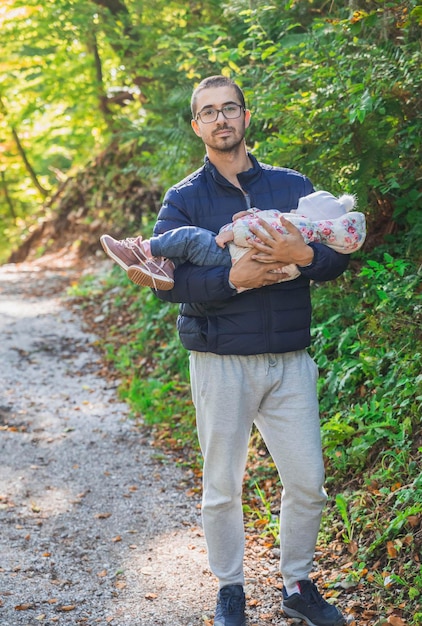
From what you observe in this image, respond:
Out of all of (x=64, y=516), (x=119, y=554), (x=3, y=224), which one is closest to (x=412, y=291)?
(x=119, y=554)

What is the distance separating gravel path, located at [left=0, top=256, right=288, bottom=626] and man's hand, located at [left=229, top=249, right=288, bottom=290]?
168cm

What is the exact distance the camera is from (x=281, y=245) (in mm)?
2871

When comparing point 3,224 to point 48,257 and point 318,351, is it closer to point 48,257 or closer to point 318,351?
point 48,257

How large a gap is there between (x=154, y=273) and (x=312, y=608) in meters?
1.69

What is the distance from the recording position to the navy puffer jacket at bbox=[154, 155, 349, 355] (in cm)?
299

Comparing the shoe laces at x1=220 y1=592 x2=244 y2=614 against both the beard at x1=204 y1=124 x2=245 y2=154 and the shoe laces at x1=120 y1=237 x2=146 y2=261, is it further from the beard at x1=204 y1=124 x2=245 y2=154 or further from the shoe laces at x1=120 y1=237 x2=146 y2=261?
the beard at x1=204 y1=124 x2=245 y2=154

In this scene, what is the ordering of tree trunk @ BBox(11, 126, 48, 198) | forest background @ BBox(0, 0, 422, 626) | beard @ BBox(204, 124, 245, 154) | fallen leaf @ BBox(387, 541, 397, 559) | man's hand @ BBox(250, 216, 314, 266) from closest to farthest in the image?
man's hand @ BBox(250, 216, 314, 266), beard @ BBox(204, 124, 245, 154), fallen leaf @ BBox(387, 541, 397, 559), forest background @ BBox(0, 0, 422, 626), tree trunk @ BBox(11, 126, 48, 198)

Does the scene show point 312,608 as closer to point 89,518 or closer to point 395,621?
point 395,621

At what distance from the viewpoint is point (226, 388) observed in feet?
10.1

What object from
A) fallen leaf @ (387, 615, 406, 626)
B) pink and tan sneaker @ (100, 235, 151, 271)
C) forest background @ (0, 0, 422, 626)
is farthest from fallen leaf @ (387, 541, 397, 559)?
pink and tan sneaker @ (100, 235, 151, 271)

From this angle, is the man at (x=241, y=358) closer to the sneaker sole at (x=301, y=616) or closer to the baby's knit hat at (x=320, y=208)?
the sneaker sole at (x=301, y=616)

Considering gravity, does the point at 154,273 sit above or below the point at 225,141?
below

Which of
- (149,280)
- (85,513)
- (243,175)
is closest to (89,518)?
(85,513)

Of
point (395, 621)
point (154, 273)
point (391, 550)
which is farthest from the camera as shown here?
point (391, 550)
